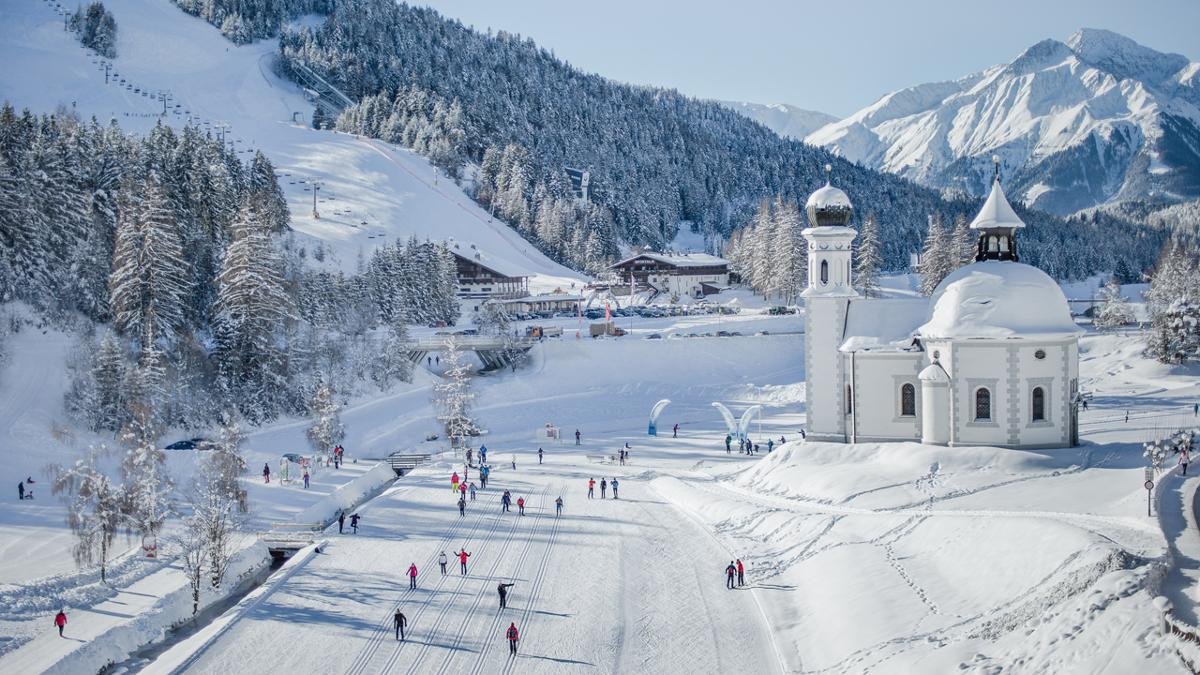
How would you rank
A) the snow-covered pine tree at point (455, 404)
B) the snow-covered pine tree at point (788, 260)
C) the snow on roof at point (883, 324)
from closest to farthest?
the snow on roof at point (883, 324)
the snow-covered pine tree at point (455, 404)
the snow-covered pine tree at point (788, 260)

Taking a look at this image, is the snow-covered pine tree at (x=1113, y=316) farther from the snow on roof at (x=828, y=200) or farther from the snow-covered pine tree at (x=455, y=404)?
the snow-covered pine tree at (x=455, y=404)

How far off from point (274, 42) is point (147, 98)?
142 feet

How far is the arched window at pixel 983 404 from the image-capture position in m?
37.2

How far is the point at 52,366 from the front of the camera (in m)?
A: 48.8

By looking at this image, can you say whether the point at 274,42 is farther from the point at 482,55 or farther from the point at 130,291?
the point at 130,291

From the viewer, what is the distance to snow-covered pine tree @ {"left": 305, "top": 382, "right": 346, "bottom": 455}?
50375 mm

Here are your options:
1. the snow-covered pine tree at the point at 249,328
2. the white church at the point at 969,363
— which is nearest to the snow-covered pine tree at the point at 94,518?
the snow-covered pine tree at the point at 249,328

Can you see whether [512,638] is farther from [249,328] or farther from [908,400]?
[249,328]

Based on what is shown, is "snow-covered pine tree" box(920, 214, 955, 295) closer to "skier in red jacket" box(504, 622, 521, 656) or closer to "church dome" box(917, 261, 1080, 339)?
"church dome" box(917, 261, 1080, 339)

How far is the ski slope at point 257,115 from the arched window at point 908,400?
5397 cm

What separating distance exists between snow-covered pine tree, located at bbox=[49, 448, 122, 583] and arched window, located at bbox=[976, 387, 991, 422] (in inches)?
1204

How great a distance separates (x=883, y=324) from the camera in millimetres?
41938

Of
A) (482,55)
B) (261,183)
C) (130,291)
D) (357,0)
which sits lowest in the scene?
(130,291)

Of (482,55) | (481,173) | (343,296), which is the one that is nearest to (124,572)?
(343,296)
